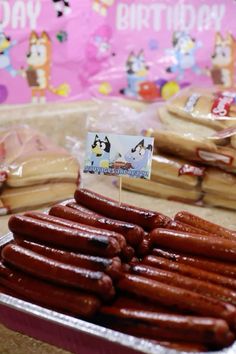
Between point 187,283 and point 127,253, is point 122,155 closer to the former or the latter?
point 127,253

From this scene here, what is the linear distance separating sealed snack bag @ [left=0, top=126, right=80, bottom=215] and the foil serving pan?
3.70ft

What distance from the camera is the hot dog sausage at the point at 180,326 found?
158cm

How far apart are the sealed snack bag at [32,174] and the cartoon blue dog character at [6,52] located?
0.60m

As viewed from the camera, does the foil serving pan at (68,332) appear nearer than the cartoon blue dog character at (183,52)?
Yes

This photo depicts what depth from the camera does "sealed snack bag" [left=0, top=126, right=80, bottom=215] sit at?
2975mm

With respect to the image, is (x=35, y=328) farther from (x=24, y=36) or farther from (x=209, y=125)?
(x=24, y=36)

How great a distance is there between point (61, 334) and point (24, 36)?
232 cm

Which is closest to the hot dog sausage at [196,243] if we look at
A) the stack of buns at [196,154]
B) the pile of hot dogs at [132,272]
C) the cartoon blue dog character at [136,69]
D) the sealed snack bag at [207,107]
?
the pile of hot dogs at [132,272]

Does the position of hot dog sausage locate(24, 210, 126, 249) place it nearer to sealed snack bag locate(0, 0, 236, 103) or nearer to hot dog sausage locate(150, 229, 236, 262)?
hot dog sausage locate(150, 229, 236, 262)

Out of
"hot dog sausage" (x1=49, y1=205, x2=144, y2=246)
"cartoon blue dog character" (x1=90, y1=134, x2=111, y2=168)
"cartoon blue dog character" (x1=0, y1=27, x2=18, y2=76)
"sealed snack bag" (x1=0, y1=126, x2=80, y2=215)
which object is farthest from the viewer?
"cartoon blue dog character" (x1=0, y1=27, x2=18, y2=76)

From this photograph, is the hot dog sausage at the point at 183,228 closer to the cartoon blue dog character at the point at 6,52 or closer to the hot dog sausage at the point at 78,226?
the hot dog sausage at the point at 78,226

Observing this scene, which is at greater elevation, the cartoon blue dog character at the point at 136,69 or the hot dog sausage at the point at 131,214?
the cartoon blue dog character at the point at 136,69

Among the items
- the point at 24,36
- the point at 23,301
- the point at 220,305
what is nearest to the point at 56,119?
the point at 24,36

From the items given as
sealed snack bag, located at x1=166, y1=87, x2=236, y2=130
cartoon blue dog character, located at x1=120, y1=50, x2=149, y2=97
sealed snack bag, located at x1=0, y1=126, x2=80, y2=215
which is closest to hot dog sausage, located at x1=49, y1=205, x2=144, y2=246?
sealed snack bag, located at x1=0, y1=126, x2=80, y2=215
